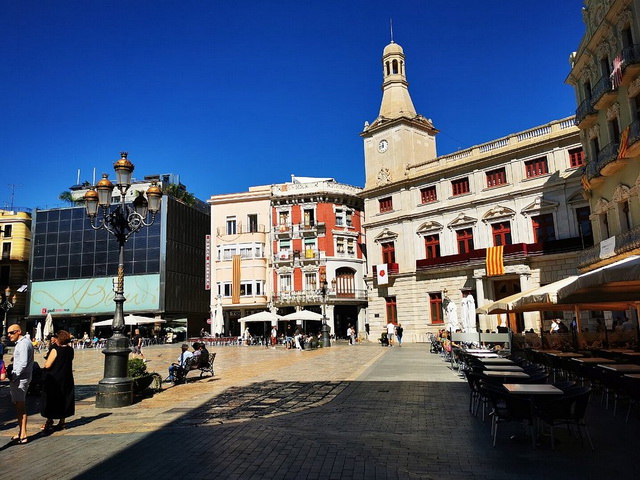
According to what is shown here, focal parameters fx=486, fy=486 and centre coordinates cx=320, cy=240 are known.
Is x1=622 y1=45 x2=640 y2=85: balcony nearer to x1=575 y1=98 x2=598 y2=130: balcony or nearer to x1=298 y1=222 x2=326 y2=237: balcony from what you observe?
x1=575 y1=98 x2=598 y2=130: balcony

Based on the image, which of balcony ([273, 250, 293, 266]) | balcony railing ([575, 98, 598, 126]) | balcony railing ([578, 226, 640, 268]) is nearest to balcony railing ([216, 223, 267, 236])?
balcony ([273, 250, 293, 266])

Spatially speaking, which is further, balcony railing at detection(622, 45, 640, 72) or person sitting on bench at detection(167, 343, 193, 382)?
balcony railing at detection(622, 45, 640, 72)

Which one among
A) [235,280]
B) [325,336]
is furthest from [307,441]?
[235,280]

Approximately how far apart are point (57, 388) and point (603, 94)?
74.3ft

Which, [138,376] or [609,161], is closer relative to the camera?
[138,376]

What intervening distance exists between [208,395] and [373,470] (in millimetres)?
7056

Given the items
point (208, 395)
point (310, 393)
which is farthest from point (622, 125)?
point (208, 395)

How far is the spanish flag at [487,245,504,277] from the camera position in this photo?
31.0 meters

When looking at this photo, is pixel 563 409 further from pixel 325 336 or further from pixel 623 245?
pixel 325 336

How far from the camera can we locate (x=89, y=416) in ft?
30.5

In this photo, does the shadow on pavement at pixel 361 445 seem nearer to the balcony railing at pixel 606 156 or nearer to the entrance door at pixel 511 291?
the balcony railing at pixel 606 156

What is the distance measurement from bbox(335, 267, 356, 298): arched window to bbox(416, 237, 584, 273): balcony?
35.3 feet

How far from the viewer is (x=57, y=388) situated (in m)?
7.94

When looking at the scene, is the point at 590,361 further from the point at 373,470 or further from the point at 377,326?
the point at 377,326
